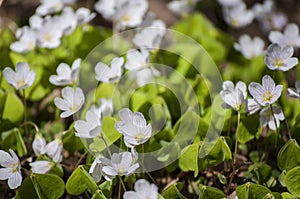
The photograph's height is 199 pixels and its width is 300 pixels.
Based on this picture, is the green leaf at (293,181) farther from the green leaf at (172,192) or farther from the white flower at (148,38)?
the white flower at (148,38)

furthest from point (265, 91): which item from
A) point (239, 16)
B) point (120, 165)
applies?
point (239, 16)

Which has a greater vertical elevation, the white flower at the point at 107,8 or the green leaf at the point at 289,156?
the white flower at the point at 107,8

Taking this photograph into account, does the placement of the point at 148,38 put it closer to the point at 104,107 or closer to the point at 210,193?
the point at 104,107

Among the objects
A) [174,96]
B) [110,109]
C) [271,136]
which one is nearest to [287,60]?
[271,136]

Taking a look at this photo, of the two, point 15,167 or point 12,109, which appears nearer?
point 15,167

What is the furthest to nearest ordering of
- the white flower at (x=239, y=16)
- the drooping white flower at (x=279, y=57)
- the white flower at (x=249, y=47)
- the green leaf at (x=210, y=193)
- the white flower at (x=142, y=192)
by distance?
the white flower at (x=239, y=16)
the white flower at (x=249, y=47)
the drooping white flower at (x=279, y=57)
the green leaf at (x=210, y=193)
the white flower at (x=142, y=192)

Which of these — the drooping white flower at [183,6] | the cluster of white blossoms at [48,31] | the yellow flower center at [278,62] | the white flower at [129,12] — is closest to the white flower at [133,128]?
the yellow flower center at [278,62]
